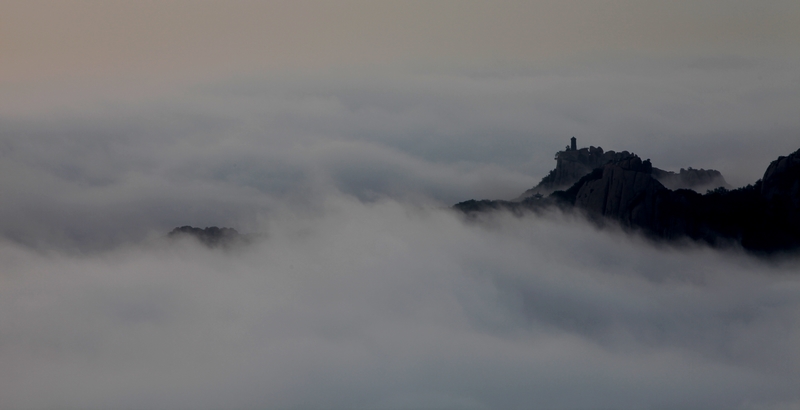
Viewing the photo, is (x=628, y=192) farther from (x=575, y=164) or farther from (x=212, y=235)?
(x=212, y=235)

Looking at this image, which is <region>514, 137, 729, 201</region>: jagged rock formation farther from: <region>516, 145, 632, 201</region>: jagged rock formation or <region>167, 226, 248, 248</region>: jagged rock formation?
<region>167, 226, 248, 248</region>: jagged rock formation

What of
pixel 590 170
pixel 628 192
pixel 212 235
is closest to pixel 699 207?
pixel 628 192

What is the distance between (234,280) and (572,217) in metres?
64.5

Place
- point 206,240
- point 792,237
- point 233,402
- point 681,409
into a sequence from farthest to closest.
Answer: point 206,240, point 233,402, point 792,237, point 681,409

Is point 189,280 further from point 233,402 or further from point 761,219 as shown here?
point 761,219

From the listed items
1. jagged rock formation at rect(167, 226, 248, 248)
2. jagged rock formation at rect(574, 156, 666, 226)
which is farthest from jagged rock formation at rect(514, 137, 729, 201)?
jagged rock formation at rect(167, 226, 248, 248)

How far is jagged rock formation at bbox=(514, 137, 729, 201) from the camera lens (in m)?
138

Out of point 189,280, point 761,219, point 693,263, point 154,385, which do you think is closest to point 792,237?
point 761,219

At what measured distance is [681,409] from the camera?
10156 centimetres

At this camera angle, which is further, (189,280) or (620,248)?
(189,280)

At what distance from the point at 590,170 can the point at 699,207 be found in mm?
27308

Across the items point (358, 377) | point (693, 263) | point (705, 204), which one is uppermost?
point (705, 204)

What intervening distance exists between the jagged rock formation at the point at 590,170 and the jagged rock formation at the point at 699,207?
53.2 feet

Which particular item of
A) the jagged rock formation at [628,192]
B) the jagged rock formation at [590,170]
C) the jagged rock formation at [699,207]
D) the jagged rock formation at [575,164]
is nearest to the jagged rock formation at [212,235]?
the jagged rock formation at [590,170]
